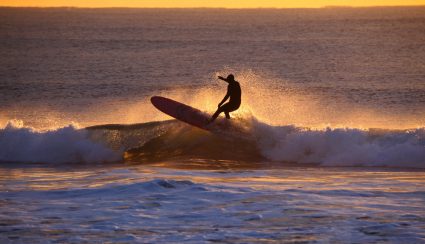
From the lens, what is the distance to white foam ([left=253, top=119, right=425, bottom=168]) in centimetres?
1845

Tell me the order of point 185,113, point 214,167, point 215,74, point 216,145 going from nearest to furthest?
point 214,167 < point 185,113 < point 216,145 < point 215,74

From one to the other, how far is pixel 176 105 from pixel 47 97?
674 inches

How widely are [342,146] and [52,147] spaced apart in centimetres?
757

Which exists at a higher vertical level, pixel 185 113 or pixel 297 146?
pixel 185 113

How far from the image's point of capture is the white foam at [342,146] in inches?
727

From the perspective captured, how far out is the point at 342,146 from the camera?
1938 centimetres

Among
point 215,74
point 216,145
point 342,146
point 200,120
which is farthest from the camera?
point 215,74

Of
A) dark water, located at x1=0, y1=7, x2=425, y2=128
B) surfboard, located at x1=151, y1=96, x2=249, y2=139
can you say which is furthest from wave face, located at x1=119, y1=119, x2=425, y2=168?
dark water, located at x1=0, y1=7, x2=425, y2=128

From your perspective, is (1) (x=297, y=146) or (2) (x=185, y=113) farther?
(2) (x=185, y=113)

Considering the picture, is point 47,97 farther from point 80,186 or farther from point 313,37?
point 313,37

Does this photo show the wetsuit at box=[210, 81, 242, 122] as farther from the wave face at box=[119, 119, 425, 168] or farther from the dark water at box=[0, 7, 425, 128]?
the dark water at box=[0, 7, 425, 128]

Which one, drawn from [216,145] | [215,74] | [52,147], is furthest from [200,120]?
[215,74]

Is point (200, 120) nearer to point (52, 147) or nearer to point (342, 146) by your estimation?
point (342, 146)

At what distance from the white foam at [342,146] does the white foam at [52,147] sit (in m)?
4.08
